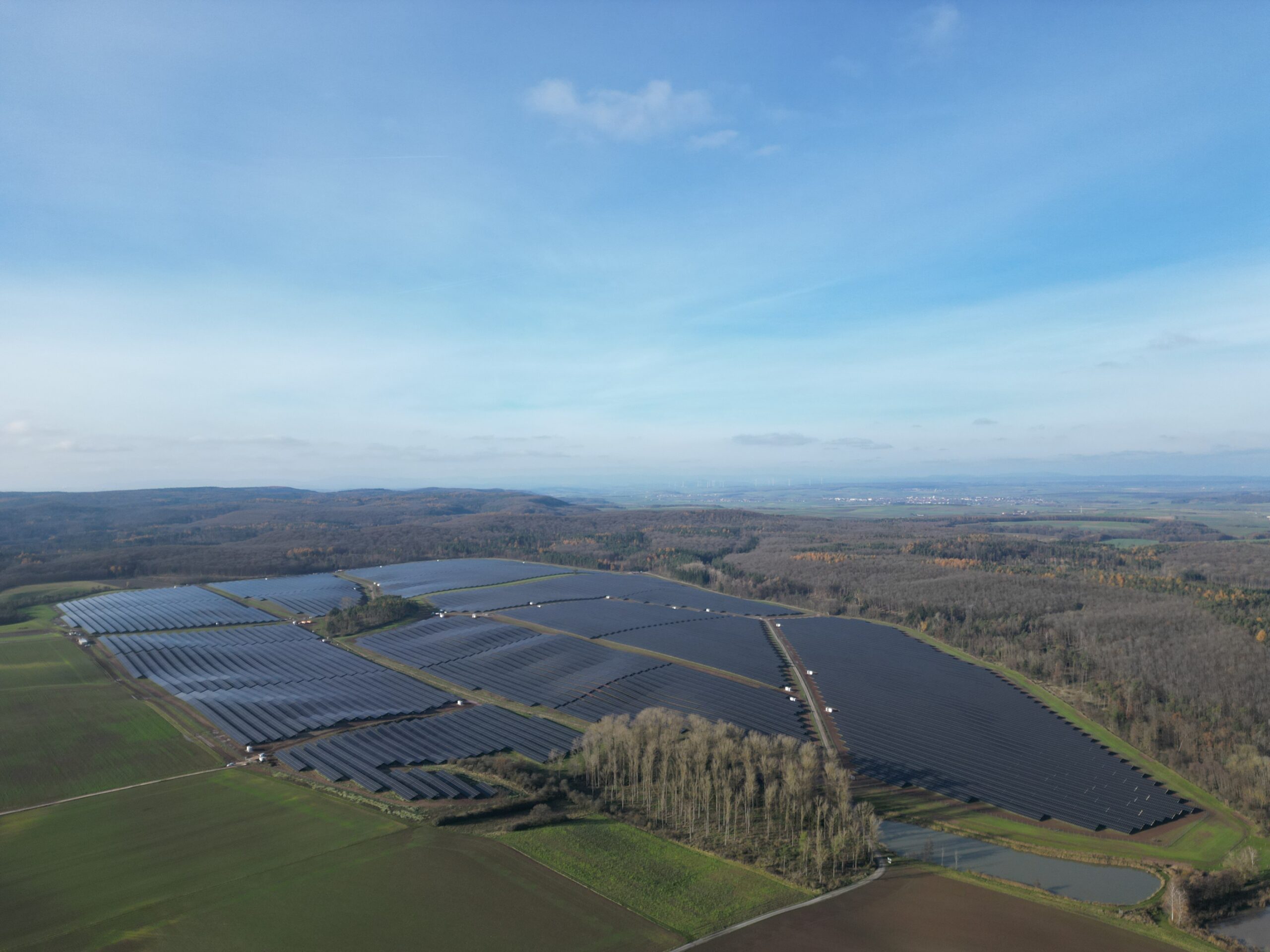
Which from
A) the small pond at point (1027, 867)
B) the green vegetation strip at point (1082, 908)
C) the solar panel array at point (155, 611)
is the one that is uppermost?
the solar panel array at point (155, 611)

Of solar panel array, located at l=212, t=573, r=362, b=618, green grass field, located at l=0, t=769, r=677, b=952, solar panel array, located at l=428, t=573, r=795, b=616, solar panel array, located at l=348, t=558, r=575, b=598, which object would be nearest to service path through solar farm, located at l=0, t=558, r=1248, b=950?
green grass field, located at l=0, t=769, r=677, b=952

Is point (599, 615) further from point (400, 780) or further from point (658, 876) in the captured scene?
point (658, 876)

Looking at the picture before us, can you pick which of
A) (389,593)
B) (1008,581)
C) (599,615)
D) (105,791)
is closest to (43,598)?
(389,593)

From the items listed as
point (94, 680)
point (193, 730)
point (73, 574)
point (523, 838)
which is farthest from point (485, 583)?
point (523, 838)

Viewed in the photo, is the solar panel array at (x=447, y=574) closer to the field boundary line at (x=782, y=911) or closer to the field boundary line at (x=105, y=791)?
the field boundary line at (x=105, y=791)

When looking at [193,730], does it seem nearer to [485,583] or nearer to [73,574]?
[485,583]

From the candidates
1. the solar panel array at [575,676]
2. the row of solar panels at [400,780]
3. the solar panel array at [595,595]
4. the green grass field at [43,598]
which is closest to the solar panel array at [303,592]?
the solar panel array at [595,595]
